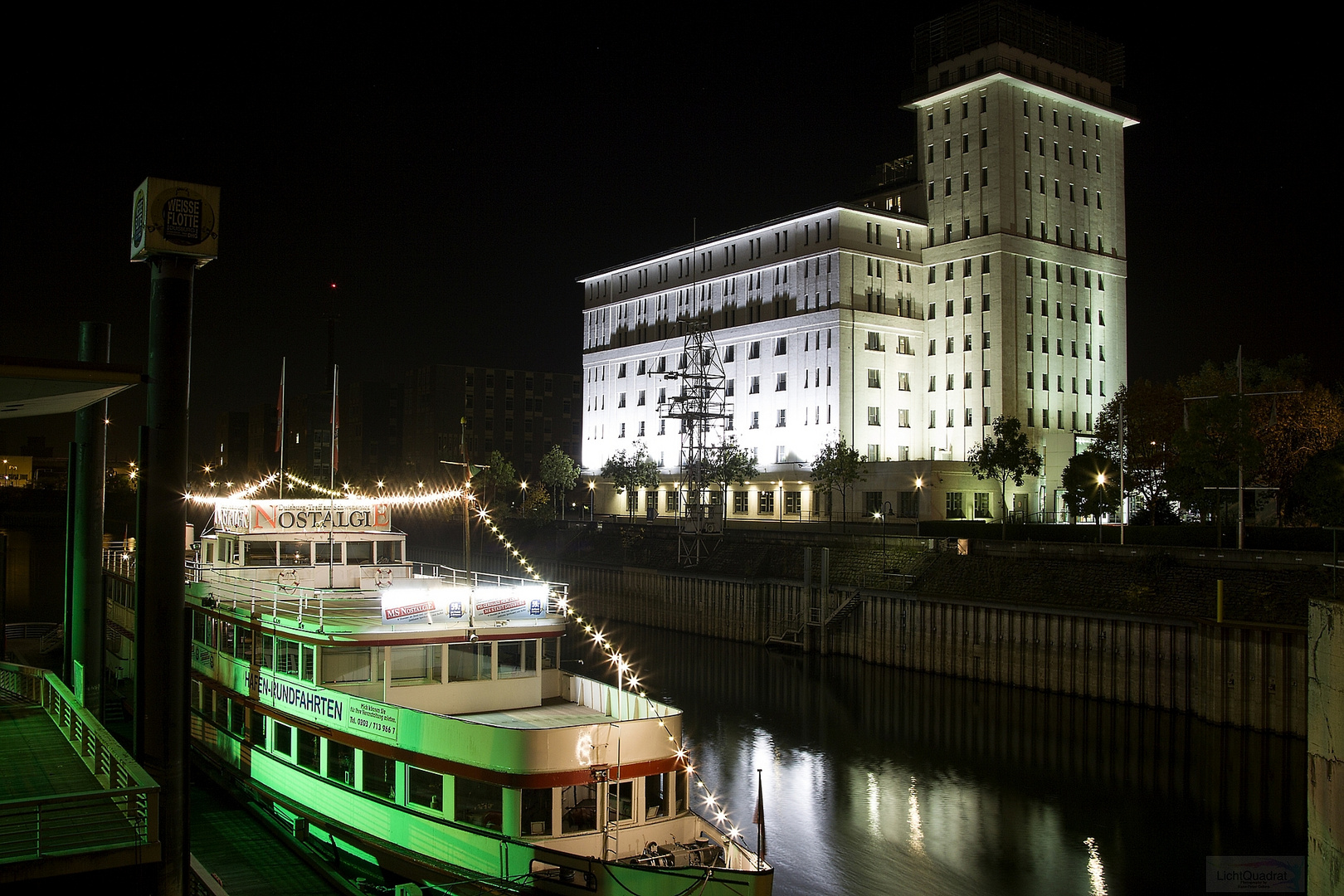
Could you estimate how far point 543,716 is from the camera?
20172mm

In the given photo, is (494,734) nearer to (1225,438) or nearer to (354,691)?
(354,691)

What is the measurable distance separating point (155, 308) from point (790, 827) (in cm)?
2086

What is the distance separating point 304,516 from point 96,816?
16.0 m

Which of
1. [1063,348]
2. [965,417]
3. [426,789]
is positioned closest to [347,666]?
[426,789]

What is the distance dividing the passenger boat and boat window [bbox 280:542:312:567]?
0.16 feet

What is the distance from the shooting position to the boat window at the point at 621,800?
1708 cm

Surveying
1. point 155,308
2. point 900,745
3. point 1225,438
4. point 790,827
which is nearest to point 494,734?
point 155,308

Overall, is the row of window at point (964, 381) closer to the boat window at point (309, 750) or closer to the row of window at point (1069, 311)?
the row of window at point (1069, 311)

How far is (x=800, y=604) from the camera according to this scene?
54.0 metres

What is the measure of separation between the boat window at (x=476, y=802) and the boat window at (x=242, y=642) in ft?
30.7

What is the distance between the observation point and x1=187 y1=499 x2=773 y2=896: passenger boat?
1661 cm

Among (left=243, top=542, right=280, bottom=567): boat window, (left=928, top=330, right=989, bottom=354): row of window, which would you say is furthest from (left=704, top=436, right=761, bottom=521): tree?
(left=243, top=542, right=280, bottom=567): boat window

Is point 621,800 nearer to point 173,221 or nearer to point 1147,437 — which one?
point 173,221

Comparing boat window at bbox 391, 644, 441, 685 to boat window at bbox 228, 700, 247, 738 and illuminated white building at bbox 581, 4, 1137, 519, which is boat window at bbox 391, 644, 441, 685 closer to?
boat window at bbox 228, 700, 247, 738
